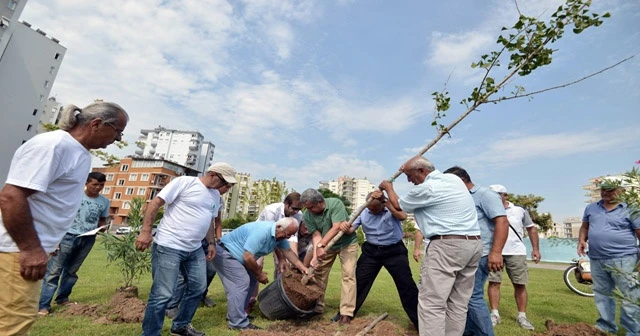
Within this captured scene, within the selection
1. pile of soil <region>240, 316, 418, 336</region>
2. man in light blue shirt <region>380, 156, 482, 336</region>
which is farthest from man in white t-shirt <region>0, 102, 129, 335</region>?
man in light blue shirt <region>380, 156, 482, 336</region>

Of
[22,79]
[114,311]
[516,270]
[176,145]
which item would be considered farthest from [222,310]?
[176,145]

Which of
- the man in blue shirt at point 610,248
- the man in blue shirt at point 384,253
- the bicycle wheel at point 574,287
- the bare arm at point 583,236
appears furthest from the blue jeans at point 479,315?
the bicycle wheel at point 574,287

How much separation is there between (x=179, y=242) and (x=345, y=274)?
259cm

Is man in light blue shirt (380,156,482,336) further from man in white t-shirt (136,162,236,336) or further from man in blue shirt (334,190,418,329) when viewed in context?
man in white t-shirt (136,162,236,336)

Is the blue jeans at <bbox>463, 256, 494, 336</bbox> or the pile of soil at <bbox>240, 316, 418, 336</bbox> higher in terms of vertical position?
the blue jeans at <bbox>463, 256, 494, 336</bbox>

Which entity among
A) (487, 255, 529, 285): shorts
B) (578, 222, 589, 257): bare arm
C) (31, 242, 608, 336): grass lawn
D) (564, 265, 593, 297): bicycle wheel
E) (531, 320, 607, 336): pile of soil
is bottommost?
(31, 242, 608, 336): grass lawn

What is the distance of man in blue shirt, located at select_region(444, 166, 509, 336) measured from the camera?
149 inches

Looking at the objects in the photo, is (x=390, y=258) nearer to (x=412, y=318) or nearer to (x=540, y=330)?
(x=412, y=318)

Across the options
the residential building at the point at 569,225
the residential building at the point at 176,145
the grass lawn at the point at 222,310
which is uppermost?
the residential building at the point at 176,145

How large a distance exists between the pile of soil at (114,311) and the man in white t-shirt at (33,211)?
2.75 m

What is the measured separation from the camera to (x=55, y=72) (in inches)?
1619

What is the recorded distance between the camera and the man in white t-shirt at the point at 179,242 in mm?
3492

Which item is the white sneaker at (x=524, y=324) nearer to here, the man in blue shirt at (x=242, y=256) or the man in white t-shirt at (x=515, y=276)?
the man in white t-shirt at (x=515, y=276)

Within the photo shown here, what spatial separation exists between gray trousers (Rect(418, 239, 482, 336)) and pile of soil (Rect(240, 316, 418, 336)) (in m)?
1.21
